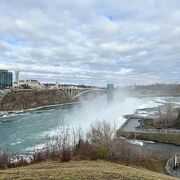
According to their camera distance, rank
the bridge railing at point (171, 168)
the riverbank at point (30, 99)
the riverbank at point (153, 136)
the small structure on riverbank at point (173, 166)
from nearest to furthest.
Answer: the bridge railing at point (171, 168), the small structure on riverbank at point (173, 166), the riverbank at point (153, 136), the riverbank at point (30, 99)

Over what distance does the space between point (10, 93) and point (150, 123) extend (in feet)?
254

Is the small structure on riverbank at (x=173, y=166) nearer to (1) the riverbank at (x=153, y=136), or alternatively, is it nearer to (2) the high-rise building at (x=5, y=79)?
(1) the riverbank at (x=153, y=136)

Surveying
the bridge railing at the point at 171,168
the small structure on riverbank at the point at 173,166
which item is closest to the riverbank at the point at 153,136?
the small structure on riverbank at the point at 173,166

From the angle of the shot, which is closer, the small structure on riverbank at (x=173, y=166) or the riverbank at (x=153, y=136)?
the small structure on riverbank at (x=173, y=166)

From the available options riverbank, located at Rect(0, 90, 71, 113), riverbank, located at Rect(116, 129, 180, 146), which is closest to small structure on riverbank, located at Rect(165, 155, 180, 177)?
riverbank, located at Rect(116, 129, 180, 146)

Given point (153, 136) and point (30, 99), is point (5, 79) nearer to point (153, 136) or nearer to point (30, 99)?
point (30, 99)

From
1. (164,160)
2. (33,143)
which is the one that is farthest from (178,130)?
(33,143)

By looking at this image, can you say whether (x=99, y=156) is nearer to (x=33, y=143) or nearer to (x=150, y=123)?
(x=33, y=143)

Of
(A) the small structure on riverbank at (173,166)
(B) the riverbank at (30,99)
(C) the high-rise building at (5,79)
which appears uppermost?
(C) the high-rise building at (5,79)

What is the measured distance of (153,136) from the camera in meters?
46.1

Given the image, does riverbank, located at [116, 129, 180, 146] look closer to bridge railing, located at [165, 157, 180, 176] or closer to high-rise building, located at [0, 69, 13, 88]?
bridge railing, located at [165, 157, 180, 176]

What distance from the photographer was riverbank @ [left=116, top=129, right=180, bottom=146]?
44.3 m

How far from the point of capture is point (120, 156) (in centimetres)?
2495

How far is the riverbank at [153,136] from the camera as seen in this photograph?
145 feet
